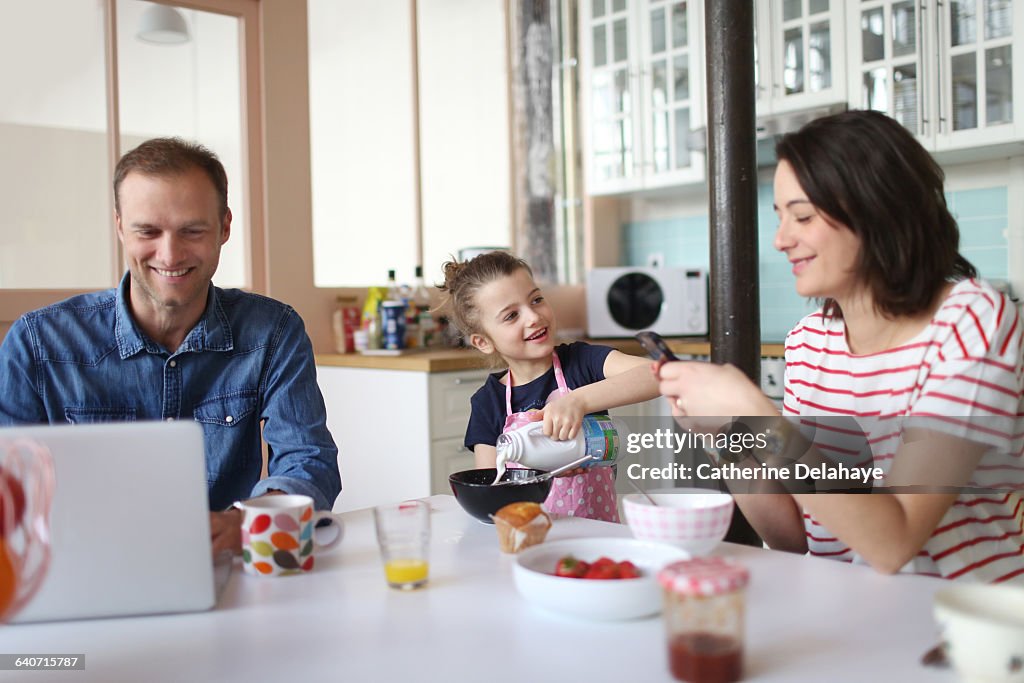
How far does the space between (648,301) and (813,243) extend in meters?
2.63

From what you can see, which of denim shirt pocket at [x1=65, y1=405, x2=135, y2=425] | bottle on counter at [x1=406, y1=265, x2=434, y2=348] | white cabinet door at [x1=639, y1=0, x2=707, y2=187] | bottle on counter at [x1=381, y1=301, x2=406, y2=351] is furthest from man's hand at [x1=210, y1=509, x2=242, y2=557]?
white cabinet door at [x1=639, y1=0, x2=707, y2=187]

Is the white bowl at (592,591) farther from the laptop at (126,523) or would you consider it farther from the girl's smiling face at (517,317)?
the girl's smiling face at (517,317)

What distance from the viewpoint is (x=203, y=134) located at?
330 centimetres

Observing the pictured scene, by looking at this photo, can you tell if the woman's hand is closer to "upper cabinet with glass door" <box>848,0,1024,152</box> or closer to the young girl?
the young girl

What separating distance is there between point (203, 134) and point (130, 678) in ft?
9.10

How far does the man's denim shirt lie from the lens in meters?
1.53

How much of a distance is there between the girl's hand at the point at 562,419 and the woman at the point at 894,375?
0.29m

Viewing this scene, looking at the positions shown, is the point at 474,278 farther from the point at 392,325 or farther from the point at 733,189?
the point at 392,325

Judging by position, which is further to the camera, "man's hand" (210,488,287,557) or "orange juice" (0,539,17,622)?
"man's hand" (210,488,287,557)

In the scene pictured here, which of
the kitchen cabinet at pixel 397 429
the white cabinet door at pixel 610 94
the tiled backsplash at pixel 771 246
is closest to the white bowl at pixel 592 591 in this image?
the tiled backsplash at pixel 771 246

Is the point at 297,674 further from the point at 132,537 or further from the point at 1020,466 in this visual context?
the point at 1020,466

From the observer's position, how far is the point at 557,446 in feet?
4.87

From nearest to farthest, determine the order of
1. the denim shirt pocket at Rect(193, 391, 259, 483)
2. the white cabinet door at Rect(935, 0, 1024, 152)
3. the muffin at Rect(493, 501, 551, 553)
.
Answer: the muffin at Rect(493, 501, 551, 553) < the denim shirt pocket at Rect(193, 391, 259, 483) < the white cabinet door at Rect(935, 0, 1024, 152)

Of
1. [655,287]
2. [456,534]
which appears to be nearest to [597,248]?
[655,287]
